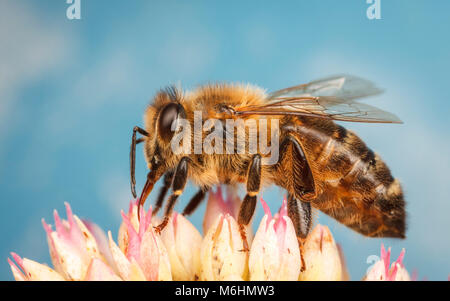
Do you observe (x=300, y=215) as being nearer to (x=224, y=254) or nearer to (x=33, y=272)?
(x=224, y=254)

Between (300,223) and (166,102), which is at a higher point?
(166,102)

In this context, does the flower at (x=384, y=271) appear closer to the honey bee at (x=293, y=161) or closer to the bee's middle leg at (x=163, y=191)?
the honey bee at (x=293, y=161)

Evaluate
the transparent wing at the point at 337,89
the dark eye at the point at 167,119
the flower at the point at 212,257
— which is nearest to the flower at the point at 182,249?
the flower at the point at 212,257

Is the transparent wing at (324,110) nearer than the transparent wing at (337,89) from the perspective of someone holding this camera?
Yes

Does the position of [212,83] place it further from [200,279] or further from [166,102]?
[200,279]

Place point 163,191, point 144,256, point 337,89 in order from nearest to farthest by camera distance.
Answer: point 144,256 < point 163,191 < point 337,89

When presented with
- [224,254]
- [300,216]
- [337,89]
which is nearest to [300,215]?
[300,216]

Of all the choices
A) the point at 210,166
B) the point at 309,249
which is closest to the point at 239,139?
the point at 210,166
